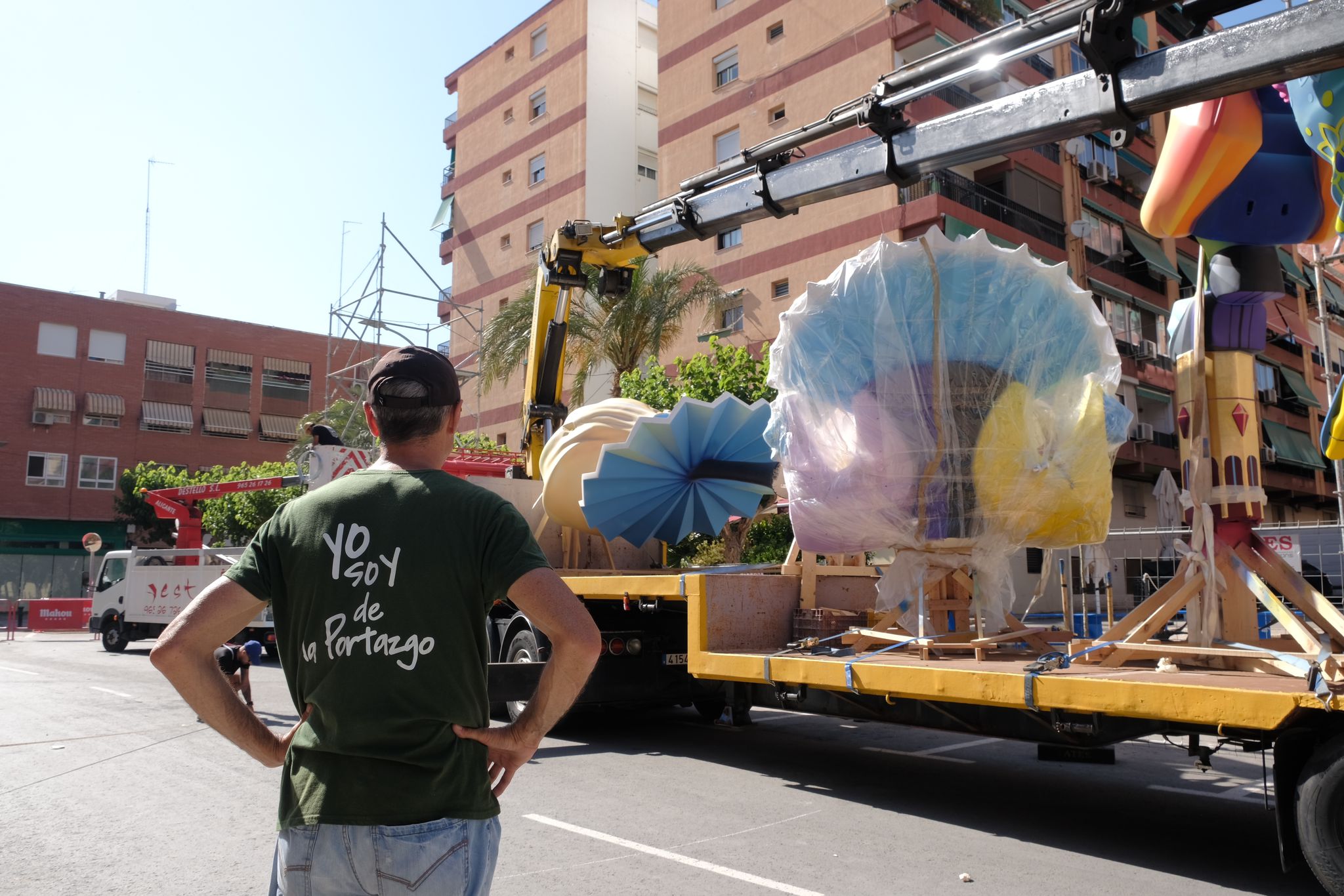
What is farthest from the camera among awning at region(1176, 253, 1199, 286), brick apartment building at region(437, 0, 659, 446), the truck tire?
brick apartment building at region(437, 0, 659, 446)

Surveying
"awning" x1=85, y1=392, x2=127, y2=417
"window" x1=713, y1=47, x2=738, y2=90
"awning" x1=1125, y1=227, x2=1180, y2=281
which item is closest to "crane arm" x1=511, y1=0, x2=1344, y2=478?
"window" x1=713, y1=47, x2=738, y2=90

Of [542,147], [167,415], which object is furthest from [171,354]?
[542,147]

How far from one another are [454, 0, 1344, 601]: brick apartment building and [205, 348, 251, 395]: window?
72.8 feet

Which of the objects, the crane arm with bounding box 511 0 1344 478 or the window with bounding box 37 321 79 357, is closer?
the crane arm with bounding box 511 0 1344 478

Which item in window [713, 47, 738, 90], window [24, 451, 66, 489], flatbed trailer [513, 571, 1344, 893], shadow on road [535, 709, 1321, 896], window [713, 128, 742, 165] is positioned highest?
window [713, 47, 738, 90]

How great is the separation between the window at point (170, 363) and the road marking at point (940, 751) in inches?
1800

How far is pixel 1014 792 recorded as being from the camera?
26.0 ft

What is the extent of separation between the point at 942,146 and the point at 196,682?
675cm

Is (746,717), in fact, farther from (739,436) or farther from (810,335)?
(810,335)

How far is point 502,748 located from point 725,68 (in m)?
32.1

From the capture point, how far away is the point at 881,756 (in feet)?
31.2

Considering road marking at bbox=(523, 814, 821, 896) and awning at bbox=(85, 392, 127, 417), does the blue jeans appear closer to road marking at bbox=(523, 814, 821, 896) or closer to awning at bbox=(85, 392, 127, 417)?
road marking at bbox=(523, 814, 821, 896)

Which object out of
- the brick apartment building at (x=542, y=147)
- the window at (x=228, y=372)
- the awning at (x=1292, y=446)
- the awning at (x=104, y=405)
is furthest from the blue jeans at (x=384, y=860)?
the window at (x=228, y=372)

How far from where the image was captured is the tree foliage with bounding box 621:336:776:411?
21.6 meters
